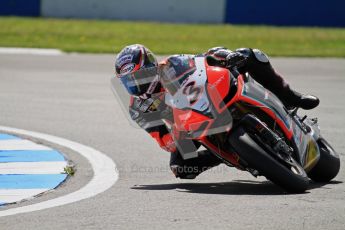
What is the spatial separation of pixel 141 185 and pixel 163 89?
94cm

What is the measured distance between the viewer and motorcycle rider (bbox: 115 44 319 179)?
7.24 m

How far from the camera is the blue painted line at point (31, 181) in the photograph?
7661 millimetres

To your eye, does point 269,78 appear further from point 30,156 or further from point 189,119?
point 30,156

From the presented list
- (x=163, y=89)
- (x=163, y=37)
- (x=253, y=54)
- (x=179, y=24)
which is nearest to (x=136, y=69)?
(x=163, y=89)

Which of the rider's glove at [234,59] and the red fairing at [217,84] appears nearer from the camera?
the red fairing at [217,84]

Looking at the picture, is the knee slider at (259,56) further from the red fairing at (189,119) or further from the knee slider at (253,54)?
the red fairing at (189,119)

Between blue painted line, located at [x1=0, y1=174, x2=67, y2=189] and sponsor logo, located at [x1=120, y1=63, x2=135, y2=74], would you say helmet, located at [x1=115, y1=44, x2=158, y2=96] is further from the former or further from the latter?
blue painted line, located at [x1=0, y1=174, x2=67, y2=189]

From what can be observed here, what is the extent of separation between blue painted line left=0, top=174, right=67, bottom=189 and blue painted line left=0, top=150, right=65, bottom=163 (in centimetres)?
84

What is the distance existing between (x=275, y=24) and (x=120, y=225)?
26.4 metres

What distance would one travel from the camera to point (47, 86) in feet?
49.8

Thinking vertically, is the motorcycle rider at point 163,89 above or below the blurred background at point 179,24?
above

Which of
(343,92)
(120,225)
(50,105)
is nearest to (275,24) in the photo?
(343,92)

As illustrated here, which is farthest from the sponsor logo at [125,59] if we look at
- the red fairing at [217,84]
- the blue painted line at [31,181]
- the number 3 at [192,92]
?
the blue painted line at [31,181]

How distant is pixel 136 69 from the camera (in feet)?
23.6
